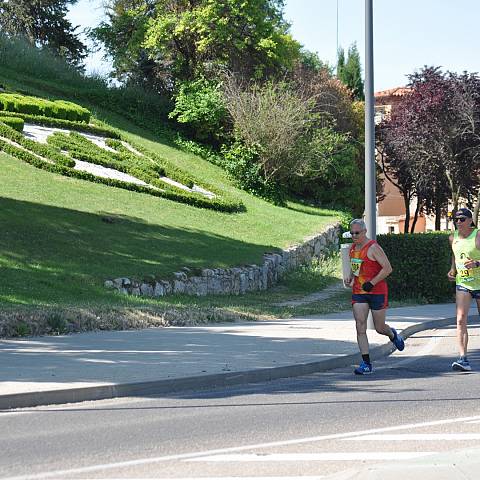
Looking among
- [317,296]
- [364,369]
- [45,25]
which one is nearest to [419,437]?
[364,369]

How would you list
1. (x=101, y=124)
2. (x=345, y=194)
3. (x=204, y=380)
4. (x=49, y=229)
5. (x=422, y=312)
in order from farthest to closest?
(x=345, y=194)
(x=101, y=124)
(x=49, y=229)
(x=422, y=312)
(x=204, y=380)

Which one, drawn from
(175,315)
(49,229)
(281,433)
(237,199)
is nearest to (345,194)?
(237,199)

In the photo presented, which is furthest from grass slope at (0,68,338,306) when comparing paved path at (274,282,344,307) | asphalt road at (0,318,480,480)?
asphalt road at (0,318,480,480)

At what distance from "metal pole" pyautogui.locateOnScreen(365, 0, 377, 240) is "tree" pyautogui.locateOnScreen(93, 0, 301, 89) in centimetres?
3097

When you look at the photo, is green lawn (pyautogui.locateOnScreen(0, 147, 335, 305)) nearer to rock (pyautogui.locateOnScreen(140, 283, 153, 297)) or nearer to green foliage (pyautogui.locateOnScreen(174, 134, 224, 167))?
rock (pyautogui.locateOnScreen(140, 283, 153, 297))

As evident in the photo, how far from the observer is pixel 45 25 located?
208ft

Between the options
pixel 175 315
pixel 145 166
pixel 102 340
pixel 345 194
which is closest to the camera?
pixel 102 340

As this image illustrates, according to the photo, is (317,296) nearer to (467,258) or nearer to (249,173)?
(467,258)

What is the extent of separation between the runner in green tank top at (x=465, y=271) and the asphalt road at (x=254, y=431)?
0.66m

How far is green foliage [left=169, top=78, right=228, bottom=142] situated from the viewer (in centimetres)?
4575

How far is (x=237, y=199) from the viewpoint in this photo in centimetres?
3784

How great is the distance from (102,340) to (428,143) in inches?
1393

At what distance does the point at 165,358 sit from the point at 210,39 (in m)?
36.6

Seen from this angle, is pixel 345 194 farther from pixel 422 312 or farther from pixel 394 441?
pixel 394 441
